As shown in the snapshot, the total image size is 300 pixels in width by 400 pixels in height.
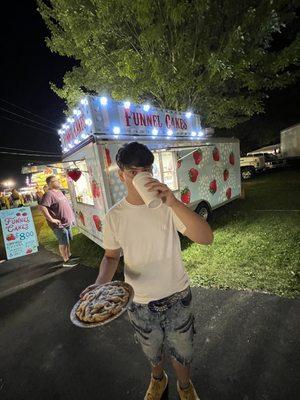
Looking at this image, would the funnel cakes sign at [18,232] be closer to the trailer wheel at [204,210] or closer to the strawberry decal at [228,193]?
the trailer wheel at [204,210]

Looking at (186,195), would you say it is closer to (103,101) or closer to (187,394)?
(103,101)

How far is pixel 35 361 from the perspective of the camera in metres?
3.35

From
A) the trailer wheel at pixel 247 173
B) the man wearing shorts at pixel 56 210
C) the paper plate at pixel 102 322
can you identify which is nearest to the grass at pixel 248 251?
the man wearing shorts at pixel 56 210

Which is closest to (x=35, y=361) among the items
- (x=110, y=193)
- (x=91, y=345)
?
(x=91, y=345)

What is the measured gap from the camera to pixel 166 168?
766 centimetres

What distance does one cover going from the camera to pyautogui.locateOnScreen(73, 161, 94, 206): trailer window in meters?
6.95

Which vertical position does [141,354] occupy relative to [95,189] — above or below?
below

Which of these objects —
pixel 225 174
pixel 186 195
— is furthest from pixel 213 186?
pixel 186 195

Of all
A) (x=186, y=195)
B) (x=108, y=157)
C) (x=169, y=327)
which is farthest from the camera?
(x=186, y=195)

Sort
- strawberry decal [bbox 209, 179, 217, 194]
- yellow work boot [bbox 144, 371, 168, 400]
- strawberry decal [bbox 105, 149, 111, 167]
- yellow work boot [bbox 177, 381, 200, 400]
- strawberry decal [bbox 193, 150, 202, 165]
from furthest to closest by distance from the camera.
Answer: strawberry decal [bbox 209, 179, 217, 194], strawberry decal [bbox 193, 150, 202, 165], strawberry decal [bbox 105, 149, 111, 167], yellow work boot [bbox 144, 371, 168, 400], yellow work boot [bbox 177, 381, 200, 400]

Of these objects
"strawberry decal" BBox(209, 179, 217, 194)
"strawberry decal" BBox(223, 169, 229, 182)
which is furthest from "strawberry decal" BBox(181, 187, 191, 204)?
"strawberry decal" BBox(223, 169, 229, 182)

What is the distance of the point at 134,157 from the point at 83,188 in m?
6.13

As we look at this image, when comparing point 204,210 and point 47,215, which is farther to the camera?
point 204,210

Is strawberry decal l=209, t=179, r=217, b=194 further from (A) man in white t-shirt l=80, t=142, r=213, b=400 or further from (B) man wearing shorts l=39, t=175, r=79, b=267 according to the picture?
(A) man in white t-shirt l=80, t=142, r=213, b=400
